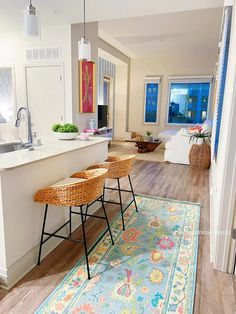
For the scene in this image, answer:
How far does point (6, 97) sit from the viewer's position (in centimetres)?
578

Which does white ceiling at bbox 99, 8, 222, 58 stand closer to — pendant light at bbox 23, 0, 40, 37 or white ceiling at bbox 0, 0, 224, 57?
white ceiling at bbox 0, 0, 224, 57

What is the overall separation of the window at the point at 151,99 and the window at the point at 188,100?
520mm

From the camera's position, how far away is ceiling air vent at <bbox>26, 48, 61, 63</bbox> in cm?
468

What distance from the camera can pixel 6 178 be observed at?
5.31ft

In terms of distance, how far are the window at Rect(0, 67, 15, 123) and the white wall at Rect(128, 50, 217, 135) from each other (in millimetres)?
4784

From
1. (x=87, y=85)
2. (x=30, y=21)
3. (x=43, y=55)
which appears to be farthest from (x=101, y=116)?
(x=30, y=21)

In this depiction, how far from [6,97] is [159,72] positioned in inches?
213

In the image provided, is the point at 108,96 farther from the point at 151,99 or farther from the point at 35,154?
the point at 35,154

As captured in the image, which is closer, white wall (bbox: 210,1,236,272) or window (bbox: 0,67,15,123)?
white wall (bbox: 210,1,236,272)

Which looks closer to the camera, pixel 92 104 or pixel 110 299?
pixel 110 299

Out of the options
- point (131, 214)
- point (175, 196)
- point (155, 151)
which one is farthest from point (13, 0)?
point (155, 151)

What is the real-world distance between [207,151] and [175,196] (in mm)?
1954

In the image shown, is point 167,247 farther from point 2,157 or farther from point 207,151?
point 207,151

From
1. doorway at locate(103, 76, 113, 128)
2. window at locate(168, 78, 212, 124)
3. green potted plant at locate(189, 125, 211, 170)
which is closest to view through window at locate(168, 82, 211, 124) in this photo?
window at locate(168, 78, 212, 124)
